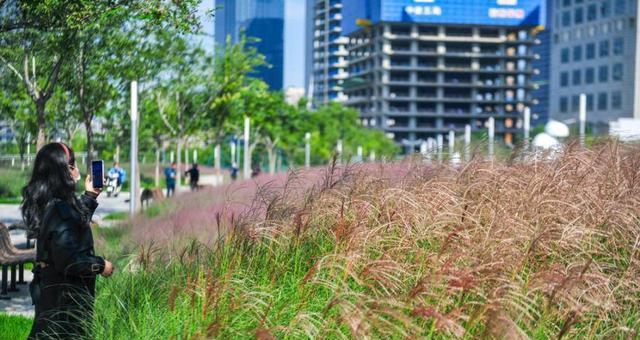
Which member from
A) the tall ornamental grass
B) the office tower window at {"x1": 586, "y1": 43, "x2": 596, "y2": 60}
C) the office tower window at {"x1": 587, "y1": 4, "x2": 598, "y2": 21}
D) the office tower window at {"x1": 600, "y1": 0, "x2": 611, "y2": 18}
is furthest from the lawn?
the office tower window at {"x1": 587, "y1": 4, "x2": 598, "y2": 21}

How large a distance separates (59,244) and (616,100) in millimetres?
94467

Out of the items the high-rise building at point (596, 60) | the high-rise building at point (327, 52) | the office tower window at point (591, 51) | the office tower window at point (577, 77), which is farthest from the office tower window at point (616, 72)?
the high-rise building at point (327, 52)

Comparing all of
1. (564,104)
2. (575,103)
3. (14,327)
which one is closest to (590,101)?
(575,103)

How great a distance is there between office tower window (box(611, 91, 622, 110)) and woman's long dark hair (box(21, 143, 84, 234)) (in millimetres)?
93356

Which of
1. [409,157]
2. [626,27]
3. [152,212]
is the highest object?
[626,27]

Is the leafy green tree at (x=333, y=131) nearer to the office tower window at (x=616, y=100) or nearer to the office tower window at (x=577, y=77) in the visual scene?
the office tower window at (x=577, y=77)

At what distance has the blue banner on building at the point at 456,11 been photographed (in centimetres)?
14638

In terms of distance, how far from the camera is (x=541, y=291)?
5496 millimetres

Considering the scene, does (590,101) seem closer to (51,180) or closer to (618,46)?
(618,46)

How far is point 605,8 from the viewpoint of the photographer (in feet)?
327

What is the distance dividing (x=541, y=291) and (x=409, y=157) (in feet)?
18.7

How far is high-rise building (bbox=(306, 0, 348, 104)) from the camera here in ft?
601

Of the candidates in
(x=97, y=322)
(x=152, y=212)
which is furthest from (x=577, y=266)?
(x=152, y=212)

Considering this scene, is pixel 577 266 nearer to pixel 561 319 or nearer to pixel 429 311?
pixel 561 319
